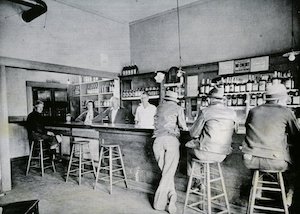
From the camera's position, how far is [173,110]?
322 centimetres

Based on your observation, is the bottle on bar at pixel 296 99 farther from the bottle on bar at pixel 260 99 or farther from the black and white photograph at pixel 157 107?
the bottle on bar at pixel 260 99

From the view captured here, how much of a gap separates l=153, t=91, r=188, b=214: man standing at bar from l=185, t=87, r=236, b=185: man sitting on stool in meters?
0.46

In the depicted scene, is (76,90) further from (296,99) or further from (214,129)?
(214,129)

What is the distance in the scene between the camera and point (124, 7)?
648 centimetres

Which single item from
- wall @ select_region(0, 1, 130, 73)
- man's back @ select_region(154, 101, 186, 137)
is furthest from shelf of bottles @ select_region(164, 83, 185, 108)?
man's back @ select_region(154, 101, 186, 137)

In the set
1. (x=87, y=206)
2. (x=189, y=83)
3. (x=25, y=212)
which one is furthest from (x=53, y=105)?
(x=25, y=212)

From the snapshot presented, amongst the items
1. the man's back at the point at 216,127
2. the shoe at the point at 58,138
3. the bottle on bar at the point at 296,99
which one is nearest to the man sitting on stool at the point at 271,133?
the man's back at the point at 216,127

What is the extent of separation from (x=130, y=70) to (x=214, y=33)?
8.89ft

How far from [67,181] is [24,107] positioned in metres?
3.82

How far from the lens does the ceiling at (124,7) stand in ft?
19.9

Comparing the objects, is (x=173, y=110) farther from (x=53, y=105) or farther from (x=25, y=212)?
(x=53, y=105)

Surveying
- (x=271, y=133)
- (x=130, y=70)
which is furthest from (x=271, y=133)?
(x=130, y=70)

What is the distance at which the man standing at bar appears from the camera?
3230 millimetres

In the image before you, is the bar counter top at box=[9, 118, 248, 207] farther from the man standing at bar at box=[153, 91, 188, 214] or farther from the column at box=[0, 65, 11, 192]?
the column at box=[0, 65, 11, 192]
